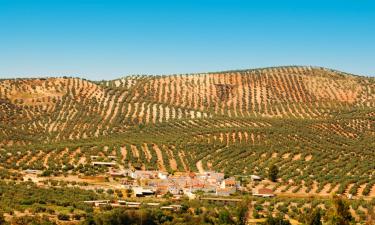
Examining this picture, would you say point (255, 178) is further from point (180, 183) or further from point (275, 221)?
point (275, 221)

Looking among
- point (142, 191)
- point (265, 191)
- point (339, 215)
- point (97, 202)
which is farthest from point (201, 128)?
point (339, 215)

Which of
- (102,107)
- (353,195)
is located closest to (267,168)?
(353,195)

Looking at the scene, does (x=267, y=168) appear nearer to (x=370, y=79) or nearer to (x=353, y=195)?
(x=353, y=195)

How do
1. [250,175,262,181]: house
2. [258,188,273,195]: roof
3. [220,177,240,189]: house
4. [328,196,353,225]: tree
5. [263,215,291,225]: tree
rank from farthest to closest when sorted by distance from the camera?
[250,175,262,181]: house → [220,177,240,189]: house → [258,188,273,195]: roof → [263,215,291,225]: tree → [328,196,353,225]: tree

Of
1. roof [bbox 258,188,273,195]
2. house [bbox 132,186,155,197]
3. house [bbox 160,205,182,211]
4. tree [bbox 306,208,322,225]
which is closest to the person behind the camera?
tree [bbox 306,208,322,225]

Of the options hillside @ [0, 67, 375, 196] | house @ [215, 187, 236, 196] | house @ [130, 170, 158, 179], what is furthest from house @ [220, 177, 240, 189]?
house @ [130, 170, 158, 179]

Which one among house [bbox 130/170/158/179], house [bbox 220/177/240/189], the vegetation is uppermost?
the vegetation

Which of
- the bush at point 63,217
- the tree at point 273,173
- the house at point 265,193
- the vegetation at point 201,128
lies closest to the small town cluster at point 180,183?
the house at point 265,193

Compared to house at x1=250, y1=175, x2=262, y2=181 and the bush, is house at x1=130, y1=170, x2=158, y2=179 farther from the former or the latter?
the bush
